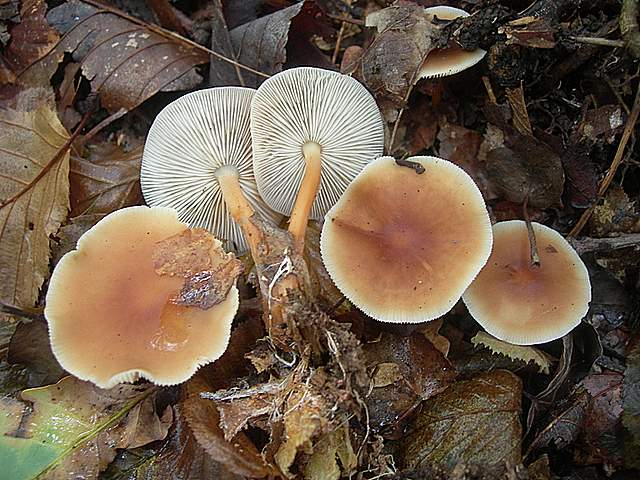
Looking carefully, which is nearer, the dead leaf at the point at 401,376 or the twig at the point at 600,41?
the dead leaf at the point at 401,376

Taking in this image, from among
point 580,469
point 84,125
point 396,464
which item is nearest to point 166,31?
point 84,125

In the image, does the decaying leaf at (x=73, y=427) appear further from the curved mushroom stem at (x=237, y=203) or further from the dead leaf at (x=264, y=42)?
the dead leaf at (x=264, y=42)

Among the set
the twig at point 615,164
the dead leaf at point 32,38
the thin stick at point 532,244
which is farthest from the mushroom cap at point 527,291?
the dead leaf at point 32,38

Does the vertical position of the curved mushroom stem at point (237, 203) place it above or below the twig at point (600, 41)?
below

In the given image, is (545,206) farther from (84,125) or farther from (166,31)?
(84,125)

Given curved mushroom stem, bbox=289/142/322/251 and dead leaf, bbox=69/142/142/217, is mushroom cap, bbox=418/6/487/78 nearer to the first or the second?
curved mushroom stem, bbox=289/142/322/251

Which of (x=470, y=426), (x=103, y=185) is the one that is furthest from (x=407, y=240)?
(x=103, y=185)
